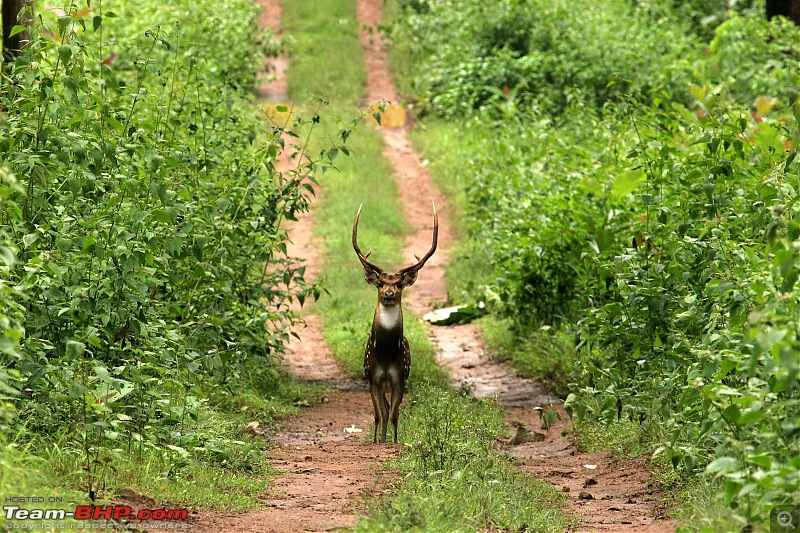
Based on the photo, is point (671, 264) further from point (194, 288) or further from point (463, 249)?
point (463, 249)

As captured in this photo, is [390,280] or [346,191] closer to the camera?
[390,280]

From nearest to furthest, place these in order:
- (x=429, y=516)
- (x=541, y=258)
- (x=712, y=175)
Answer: (x=429, y=516) < (x=712, y=175) < (x=541, y=258)

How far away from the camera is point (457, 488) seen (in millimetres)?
6461

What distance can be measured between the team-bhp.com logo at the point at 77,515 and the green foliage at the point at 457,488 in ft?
3.51

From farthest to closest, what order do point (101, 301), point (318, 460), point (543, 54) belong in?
point (543, 54) → point (318, 460) → point (101, 301)

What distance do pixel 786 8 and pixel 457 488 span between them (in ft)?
54.8

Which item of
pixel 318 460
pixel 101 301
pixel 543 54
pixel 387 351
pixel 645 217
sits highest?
pixel 543 54

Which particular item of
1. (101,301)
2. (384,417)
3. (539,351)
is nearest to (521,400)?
(539,351)

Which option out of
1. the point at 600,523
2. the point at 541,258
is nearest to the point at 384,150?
the point at 541,258

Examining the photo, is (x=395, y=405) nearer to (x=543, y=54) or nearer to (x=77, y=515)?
(x=77, y=515)

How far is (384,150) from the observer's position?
888 inches

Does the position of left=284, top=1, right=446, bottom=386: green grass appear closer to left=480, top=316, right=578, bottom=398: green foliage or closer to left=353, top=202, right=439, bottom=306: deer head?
left=353, top=202, right=439, bottom=306: deer head

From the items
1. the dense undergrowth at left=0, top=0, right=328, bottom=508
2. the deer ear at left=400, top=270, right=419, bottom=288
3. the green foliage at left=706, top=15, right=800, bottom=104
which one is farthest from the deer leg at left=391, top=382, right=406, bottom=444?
the green foliage at left=706, top=15, right=800, bottom=104

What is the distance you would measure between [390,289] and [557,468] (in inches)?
77.3
